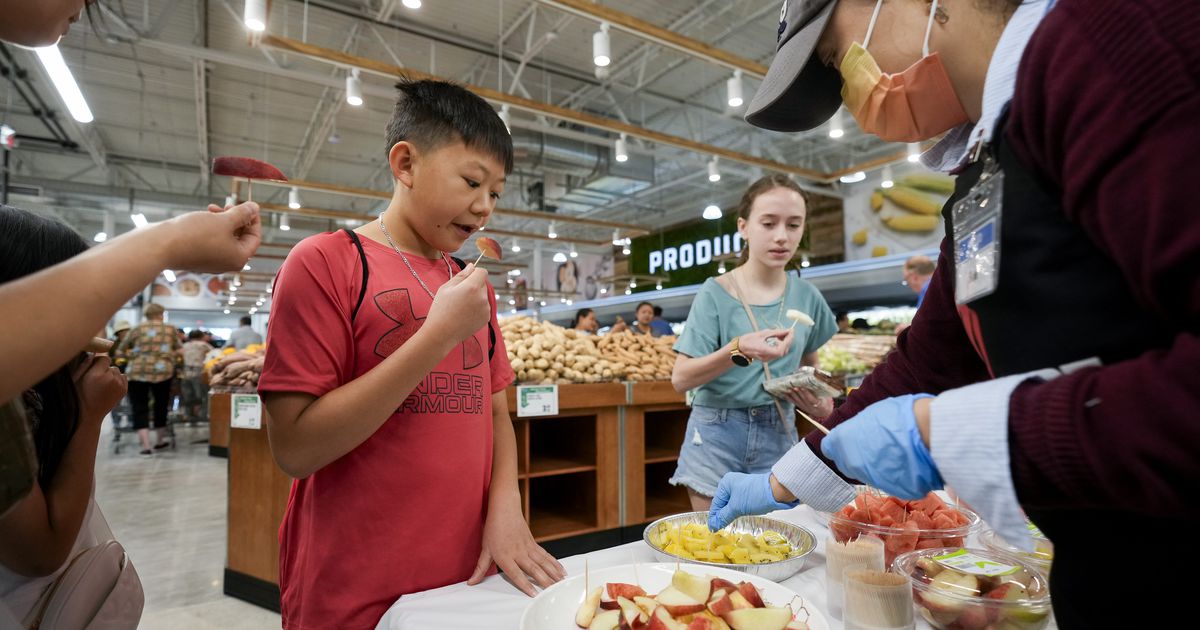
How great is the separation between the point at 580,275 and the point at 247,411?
47.3ft

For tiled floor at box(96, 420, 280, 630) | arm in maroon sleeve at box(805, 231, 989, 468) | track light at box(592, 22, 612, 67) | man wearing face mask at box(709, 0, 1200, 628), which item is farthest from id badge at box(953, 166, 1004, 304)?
track light at box(592, 22, 612, 67)

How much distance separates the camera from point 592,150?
1026 centimetres

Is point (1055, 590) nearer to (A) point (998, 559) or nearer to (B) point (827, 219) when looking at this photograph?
(A) point (998, 559)

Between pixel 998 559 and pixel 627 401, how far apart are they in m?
2.95

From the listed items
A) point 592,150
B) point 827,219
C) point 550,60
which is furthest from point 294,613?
point 827,219

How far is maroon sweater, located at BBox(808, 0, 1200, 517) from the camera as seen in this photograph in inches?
18.4

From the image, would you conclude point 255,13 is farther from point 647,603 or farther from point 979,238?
point 979,238

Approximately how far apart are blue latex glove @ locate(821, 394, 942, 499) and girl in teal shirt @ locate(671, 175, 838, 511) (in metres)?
1.27

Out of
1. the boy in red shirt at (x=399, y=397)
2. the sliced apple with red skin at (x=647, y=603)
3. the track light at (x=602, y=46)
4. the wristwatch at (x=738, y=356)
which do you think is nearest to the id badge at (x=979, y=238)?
the sliced apple with red skin at (x=647, y=603)

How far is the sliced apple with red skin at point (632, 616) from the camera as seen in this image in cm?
→ 89

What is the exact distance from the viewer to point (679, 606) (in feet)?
3.03

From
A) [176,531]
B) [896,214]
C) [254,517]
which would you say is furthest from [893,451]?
[896,214]

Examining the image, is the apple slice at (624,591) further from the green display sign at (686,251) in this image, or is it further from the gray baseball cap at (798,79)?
the green display sign at (686,251)

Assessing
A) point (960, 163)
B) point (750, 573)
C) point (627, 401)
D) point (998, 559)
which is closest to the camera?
point (960, 163)
